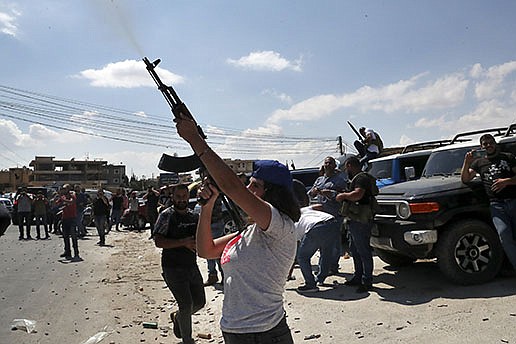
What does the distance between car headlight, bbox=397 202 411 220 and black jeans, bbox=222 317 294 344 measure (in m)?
4.74

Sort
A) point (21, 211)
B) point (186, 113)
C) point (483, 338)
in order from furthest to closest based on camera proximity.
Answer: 1. point (21, 211)
2. point (483, 338)
3. point (186, 113)

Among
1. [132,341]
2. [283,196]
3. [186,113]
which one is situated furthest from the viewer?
[132,341]

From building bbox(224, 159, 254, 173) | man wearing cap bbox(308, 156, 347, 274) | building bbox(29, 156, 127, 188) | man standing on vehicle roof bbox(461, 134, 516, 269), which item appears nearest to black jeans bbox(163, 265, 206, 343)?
building bbox(224, 159, 254, 173)

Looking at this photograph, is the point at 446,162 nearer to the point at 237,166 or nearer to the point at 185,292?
the point at 237,166

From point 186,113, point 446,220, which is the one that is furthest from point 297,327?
point 186,113

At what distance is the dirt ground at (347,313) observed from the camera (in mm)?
5543

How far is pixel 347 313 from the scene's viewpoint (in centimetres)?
641

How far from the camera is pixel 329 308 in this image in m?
6.69

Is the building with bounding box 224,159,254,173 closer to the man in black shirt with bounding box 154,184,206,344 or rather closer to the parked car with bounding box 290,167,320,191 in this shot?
the man in black shirt with bounding box 154,184,206,344

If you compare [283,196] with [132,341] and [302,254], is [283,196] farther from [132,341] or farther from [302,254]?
[302,254]

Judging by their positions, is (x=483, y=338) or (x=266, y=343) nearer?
(x=266, y=343)

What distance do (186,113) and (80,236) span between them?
18.3 meters

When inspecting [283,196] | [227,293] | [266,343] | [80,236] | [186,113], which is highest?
[186,113]

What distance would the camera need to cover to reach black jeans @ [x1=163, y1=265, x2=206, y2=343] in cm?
540
